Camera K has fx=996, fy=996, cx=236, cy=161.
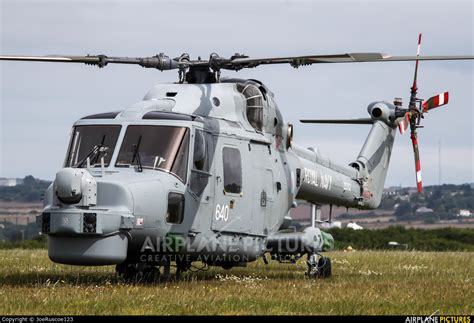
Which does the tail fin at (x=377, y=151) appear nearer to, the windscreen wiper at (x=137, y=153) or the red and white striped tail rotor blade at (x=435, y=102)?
the red and white striped tail rotor blade at (x=435, y=102)

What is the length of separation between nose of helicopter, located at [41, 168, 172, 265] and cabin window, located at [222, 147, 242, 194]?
6.94ft

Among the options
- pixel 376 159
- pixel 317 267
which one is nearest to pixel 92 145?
pixel 317 267

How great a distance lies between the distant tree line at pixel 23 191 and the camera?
70287mm

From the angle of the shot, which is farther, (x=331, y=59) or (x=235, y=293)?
(x=331, y=59)

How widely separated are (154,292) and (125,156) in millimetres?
2392

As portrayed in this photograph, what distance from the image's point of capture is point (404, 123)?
71.6 feet

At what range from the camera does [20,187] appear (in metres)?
77.9

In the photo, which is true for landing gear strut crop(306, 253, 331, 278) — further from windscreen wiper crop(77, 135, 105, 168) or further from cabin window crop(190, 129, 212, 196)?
windscreen wiper crop(77, 135, 105, 168)

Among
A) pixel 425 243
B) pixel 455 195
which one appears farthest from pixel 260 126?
pixel 455 195

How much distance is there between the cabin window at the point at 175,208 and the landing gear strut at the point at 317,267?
365 centimetres

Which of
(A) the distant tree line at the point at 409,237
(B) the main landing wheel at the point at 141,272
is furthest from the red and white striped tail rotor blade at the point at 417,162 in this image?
(A) the distant tree line at the point at 409,237

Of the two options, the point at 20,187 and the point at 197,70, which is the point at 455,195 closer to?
the point at 20,187

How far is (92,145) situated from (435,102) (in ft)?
31.5

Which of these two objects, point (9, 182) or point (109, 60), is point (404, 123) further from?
point (9, 182)
